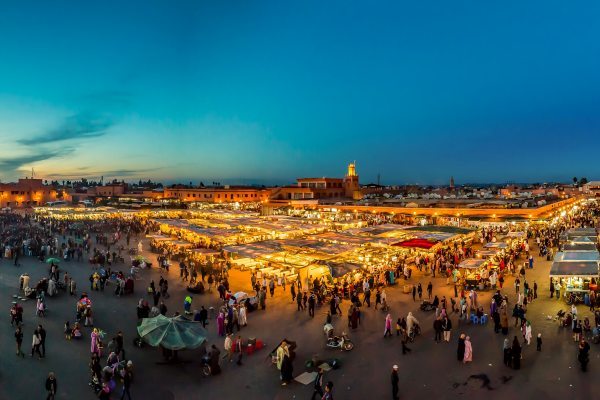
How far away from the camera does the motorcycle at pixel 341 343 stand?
991 cm

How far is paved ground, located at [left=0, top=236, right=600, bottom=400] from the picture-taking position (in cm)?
794

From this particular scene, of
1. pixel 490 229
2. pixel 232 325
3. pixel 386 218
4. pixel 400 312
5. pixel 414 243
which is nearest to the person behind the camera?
pixel 232 325

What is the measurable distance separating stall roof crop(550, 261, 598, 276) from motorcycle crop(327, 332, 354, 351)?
7.78 metres

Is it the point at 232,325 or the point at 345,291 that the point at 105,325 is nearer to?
the point at 232,325

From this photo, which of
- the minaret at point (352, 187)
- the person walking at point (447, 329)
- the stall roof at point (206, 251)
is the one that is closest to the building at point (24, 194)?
the minaret at point (352, 187)

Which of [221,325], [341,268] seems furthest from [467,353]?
[221,325]

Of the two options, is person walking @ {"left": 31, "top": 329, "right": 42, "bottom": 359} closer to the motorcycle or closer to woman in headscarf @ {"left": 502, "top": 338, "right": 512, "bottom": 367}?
the motorcycle

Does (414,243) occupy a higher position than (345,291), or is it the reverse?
(414,243)

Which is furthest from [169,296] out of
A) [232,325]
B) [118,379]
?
[118,379]

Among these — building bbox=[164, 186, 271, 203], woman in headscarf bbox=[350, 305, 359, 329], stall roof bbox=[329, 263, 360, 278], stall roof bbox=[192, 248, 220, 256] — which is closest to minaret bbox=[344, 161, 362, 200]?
building bbox=[164, 186, 271, 203]

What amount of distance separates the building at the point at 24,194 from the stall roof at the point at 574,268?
77.9 m

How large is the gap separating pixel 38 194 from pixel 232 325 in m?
75.3

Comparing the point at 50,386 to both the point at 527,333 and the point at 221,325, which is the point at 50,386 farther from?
the point at 527,333

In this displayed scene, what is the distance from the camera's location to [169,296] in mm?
15016
